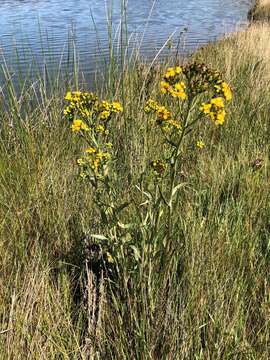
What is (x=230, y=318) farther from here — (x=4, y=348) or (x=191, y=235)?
(x=4, y=348)

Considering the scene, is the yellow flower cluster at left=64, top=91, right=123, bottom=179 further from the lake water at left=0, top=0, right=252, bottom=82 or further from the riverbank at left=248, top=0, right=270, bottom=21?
the riverbank at left=248, top=0, right=270, bottom=21

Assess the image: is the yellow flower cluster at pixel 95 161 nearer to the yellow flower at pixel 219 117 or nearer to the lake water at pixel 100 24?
the yellow flower at pixel 219 117

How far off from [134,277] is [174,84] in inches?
27.2

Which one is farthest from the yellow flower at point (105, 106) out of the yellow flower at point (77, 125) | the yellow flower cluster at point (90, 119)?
the yellow flower at point (77, 125)

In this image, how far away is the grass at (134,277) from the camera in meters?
1.30

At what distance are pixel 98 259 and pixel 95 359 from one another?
428 mm

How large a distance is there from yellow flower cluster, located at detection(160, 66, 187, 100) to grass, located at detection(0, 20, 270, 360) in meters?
0.47

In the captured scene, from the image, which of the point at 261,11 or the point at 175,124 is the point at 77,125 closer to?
the point at 175,124

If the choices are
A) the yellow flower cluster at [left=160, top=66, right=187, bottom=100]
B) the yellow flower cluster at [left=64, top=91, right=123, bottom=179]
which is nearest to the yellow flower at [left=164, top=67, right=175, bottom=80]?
the yellow flower cluster at [left=160, top=66, right=187, bottom=100]

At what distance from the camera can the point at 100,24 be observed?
11.2 m

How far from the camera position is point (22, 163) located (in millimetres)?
2379

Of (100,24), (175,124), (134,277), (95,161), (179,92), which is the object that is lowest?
(100,24)

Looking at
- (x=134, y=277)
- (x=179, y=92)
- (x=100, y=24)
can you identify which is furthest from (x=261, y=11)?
(x=134, y=277)

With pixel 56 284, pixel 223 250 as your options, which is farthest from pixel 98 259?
pixel 223 250
